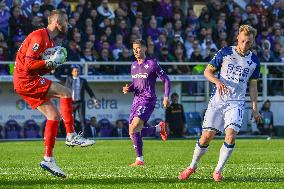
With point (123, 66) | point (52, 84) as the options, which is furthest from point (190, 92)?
point (52, 84)

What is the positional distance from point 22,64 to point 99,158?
5558 mm

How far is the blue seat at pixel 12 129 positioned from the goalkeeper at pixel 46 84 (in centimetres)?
1551

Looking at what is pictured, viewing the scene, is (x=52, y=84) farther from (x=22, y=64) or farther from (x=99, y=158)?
(x=99, y=158)

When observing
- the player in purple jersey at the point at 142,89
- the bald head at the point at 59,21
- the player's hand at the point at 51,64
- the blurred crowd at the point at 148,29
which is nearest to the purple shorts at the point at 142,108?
the player in purple jersey at the point at 142,89

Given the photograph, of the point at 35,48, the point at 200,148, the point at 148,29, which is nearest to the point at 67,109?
the point at 35,48

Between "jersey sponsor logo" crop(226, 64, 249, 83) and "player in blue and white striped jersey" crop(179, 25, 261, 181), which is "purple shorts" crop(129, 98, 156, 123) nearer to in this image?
"player in blue and white striped jersey" crop(179, 25, 261, 181)

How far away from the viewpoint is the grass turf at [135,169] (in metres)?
11.3

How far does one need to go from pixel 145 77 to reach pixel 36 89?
15.6ft

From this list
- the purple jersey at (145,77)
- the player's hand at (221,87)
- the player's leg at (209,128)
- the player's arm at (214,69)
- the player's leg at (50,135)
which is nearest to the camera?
the player's hand at (221,87)

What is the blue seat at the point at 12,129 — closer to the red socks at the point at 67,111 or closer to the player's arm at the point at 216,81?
the red socks at the point at 67,111

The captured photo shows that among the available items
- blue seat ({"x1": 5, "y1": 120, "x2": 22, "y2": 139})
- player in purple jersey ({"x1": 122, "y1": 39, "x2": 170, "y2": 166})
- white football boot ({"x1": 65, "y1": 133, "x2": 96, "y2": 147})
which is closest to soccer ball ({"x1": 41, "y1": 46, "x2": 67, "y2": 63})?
white football boot ({"x1": 65, "y1": 133, "x2": 96, "y2": 147})

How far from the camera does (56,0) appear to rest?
1156 inches

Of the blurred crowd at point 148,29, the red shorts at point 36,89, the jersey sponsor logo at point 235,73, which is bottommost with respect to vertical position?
the red shorts at point 36,89

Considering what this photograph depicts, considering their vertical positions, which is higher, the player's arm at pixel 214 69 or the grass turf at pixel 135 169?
the player's arm at pixel 214 69
